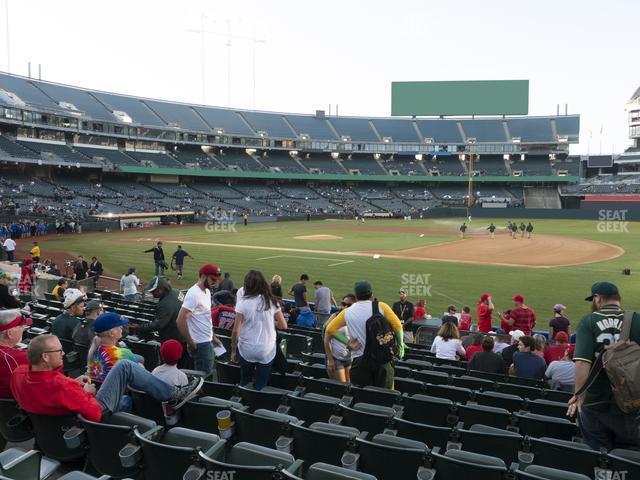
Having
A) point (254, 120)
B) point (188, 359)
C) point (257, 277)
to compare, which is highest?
point (254, 120)

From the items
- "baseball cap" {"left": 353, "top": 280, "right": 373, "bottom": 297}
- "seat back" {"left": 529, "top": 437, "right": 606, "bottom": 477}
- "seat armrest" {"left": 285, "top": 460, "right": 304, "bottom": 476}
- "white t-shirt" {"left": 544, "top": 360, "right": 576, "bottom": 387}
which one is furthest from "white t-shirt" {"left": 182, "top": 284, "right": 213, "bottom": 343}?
"white t-shirt" {"left": 544, "top": 360, "right": 576, "bottom": 387}

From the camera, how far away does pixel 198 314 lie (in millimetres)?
7285

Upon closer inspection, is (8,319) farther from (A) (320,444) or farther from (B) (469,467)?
(B) (469,467)

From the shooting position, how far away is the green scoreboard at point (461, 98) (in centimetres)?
9879

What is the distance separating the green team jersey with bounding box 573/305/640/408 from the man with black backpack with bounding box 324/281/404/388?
2.15m

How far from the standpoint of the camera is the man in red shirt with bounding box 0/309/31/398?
512 centimetres

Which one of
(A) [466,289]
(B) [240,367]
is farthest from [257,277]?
(A) [466,289]

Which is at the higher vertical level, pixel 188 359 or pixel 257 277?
pixel 257 277

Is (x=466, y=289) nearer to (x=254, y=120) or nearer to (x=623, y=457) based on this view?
(x=623, y=457)

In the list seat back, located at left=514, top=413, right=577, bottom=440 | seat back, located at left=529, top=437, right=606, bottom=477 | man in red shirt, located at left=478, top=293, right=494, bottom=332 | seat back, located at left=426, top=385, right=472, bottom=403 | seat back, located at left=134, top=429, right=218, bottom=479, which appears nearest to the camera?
seat back, located at left=134, top=429, right=218, bottom=479

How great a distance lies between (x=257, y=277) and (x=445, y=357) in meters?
4.92

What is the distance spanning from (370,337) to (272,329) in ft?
4.26

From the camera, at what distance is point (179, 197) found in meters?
73.7

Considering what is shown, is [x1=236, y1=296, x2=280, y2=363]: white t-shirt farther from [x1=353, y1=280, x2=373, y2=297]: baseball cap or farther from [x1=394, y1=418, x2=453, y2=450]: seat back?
[x1=394, y1=418, x2=453, y2=450]: seat back
